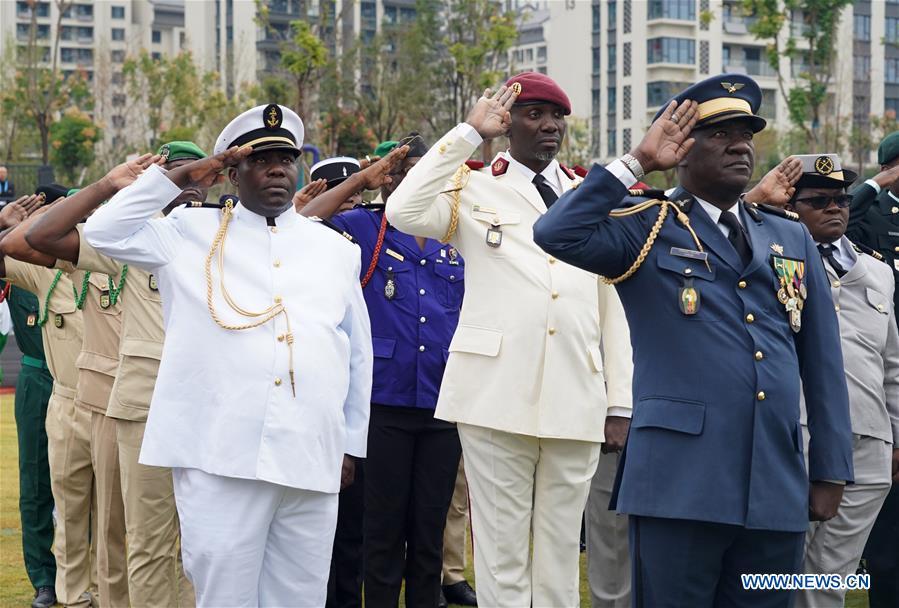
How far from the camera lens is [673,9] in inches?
3014

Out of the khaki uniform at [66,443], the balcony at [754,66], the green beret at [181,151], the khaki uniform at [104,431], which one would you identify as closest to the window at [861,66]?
the balcony at [754,66]

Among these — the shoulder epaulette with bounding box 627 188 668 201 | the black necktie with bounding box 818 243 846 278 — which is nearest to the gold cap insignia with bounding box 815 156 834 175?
the black necktie with bounding box 818 243 846 278

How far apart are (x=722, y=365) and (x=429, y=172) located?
1573 millimetres

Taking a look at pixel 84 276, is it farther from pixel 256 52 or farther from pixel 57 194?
pixel 256 52

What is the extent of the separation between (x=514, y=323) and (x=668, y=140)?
134 centimetres

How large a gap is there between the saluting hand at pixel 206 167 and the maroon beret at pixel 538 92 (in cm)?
114

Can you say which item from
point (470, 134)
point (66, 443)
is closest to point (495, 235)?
point (470, 134)

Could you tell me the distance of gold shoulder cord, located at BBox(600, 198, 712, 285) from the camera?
14.0 ft

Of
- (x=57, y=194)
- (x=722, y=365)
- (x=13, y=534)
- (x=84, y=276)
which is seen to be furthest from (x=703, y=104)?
(x=13, y=534)

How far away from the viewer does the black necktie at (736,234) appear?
440 cm

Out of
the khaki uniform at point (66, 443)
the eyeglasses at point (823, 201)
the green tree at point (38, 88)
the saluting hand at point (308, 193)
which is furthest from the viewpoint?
the green tree at point (38, 88)

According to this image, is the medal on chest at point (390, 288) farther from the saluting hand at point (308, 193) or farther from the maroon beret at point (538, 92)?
the maroon beret at point (538, 92)

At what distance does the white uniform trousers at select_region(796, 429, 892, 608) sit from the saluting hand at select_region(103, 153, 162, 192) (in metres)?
3.34

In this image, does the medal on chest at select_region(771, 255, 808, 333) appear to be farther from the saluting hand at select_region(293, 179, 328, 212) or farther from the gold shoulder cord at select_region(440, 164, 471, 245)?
the saluting hand at select_region(293, 179, 328, 212)
